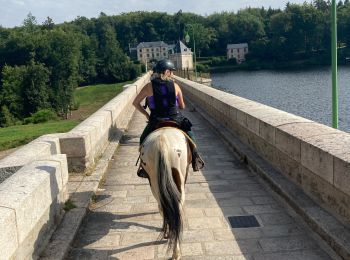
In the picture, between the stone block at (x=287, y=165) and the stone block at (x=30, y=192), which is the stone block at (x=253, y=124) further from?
the stone block at (x=30, y=192)

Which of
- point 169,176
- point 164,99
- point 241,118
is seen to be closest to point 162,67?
point 164,99

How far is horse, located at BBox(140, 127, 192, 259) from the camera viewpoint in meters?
4.25

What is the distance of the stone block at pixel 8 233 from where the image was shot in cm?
327

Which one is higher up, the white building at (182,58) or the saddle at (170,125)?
the white building at (182,58)

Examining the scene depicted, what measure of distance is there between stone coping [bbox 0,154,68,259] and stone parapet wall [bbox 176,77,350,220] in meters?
2.90

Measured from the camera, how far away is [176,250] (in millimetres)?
4242

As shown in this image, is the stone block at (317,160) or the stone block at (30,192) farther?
the stone block at (317,160)

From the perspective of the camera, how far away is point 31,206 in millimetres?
4027

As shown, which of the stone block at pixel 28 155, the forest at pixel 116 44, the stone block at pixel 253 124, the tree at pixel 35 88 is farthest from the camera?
the forest at pixel 116 44

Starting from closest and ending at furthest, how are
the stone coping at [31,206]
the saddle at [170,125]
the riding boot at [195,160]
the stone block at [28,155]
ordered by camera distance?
the stone coping at [31,206]
the saddle at [170,125]
the riding boot at [195,160]
the stone block at [28,155]

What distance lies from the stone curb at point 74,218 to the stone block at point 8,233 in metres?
0.79

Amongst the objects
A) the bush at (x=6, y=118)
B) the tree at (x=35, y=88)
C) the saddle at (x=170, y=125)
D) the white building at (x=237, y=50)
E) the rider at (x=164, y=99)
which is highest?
the white building at (x=237, y=50)

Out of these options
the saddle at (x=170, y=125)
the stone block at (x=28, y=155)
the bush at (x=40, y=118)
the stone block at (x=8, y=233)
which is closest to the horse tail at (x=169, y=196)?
the saddle at (x=170, y=125)

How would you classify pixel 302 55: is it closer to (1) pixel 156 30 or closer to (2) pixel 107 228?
(1) pixel 156 30
